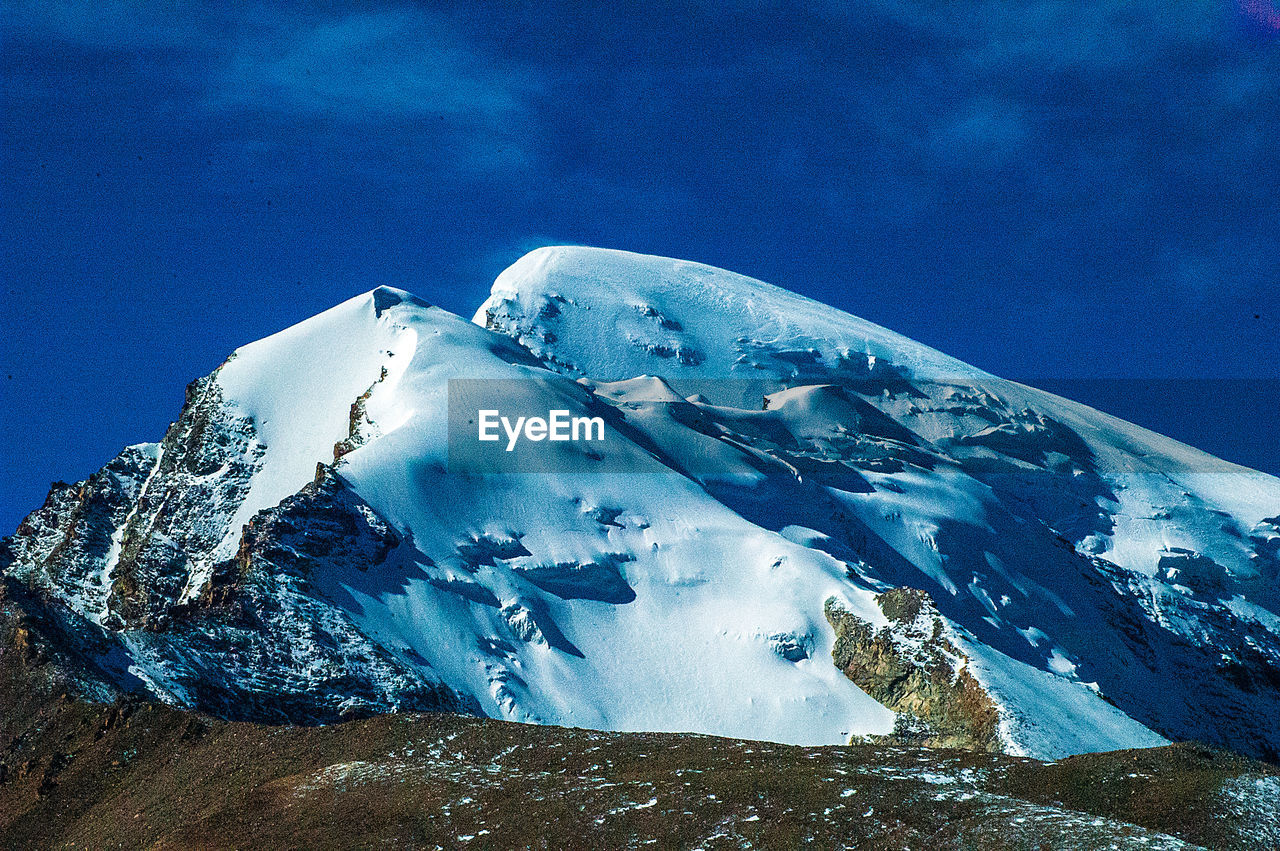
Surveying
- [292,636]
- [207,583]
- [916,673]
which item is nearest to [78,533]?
[207,583]

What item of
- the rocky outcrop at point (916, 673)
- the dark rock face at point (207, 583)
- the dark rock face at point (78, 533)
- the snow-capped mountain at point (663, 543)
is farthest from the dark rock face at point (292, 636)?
the rocky outcrop at point (916, 673)

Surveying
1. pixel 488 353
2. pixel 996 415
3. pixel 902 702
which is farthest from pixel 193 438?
pixel 996 415

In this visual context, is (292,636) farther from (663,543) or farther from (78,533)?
(78,533)

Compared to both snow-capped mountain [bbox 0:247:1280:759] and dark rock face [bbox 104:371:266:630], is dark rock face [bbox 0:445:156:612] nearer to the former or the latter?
snow-capped mountain [bbox 0:247:1280:759]

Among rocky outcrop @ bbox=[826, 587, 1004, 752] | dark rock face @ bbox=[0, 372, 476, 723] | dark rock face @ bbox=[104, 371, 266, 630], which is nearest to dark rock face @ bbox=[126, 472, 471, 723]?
dark rock face @ bbox=[0, 372, 476, 723]

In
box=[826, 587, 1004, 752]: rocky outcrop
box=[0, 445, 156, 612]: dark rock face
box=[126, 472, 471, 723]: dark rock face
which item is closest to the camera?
box=[126, 472, 471, 723]: dark rock face

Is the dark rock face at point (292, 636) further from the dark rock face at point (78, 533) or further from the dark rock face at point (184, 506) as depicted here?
the dark rock face at point (78, 533)
